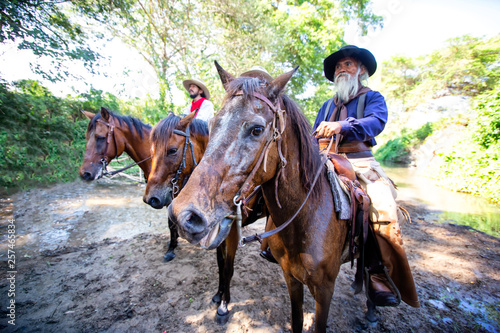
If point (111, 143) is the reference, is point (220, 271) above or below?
below

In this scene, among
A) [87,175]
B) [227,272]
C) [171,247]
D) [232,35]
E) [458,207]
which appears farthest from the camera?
[232,35]

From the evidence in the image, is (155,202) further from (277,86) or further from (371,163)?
(371,163)

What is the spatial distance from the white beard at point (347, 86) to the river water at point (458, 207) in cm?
606

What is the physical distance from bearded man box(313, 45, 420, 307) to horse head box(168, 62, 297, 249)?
2.23 ft

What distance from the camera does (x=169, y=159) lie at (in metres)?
2.95

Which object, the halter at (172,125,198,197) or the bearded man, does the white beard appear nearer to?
the bearded man

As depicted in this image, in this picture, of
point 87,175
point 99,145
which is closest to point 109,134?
point 99,145

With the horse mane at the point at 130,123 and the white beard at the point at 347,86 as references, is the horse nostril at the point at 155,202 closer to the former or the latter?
the horse mane at the point at 130,123

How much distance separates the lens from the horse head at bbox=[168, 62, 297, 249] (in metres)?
1.01

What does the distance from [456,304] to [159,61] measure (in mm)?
13855

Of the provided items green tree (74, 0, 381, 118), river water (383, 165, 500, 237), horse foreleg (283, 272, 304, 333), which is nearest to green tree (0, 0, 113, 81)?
green tree (74, 0, 381, 118)

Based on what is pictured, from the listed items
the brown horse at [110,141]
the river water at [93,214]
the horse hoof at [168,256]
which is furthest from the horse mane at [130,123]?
the river water at [93,214]

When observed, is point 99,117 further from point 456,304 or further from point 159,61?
point 159,61

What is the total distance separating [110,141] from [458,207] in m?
10.9
